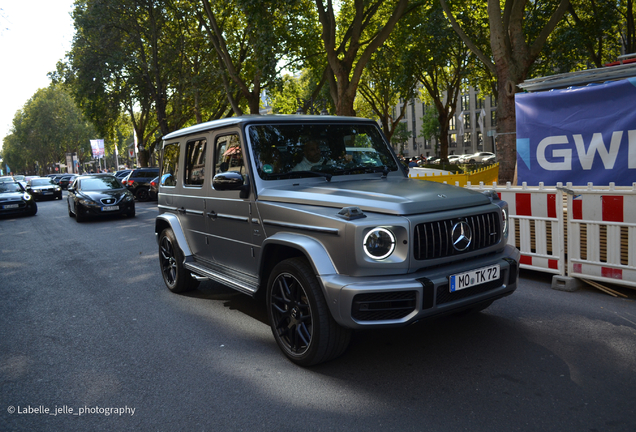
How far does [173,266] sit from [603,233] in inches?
197

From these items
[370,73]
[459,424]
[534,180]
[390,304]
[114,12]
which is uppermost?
[114,12]

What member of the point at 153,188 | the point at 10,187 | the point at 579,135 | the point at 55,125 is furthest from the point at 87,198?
the point at 55,125

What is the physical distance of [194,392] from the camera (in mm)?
3539

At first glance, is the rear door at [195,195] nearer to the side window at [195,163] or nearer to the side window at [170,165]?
the side window at [195,163]

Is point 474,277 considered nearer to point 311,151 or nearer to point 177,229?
point 311,151

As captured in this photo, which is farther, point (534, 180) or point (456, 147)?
point (456, 147)

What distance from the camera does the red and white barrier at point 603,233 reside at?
17.5ft

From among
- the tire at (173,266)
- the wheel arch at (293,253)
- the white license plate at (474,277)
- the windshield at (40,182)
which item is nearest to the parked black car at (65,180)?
the windshield at (40,182)

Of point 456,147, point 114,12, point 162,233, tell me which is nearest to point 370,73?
point 114,12

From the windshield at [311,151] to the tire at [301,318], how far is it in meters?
0.97

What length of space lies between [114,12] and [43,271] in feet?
73.0

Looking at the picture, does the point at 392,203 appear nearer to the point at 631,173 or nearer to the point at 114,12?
the point at 631,173

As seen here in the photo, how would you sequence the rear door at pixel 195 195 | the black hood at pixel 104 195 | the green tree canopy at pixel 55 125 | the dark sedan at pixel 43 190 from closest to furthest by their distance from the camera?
the rear door at pixel 195 195, the black hood at pixel 104 195, the dark sedan at pixel 43 190, the green tree canopy at pixel 55 125

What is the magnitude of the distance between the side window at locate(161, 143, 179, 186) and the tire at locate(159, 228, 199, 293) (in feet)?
2.00
